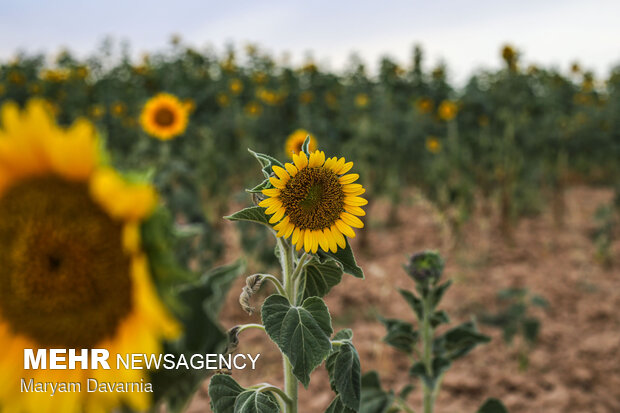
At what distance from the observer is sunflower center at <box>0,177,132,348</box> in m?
0.49

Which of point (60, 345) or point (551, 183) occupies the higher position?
point (551, 183)

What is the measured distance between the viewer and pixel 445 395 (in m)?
1.95

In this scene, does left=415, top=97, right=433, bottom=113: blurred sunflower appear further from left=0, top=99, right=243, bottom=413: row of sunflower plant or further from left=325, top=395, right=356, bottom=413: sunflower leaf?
left=0, top=99, right=243, bottom=413: row of sunflower plant

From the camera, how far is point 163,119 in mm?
3115

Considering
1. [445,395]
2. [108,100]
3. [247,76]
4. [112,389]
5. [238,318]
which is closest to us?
[112,389]

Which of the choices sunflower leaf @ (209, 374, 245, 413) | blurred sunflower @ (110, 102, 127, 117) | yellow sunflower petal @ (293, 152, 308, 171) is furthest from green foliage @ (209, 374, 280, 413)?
blurred sunflower @ (110, 102, 127, 117)

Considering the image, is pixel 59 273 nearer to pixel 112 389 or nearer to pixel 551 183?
pixel 112 389

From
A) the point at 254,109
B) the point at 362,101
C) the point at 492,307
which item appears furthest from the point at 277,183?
the point at 254,109

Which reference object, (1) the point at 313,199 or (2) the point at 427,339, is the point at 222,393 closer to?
(1) the point at 313,199

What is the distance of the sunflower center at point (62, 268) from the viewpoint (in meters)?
0.49

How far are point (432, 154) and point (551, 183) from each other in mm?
1060

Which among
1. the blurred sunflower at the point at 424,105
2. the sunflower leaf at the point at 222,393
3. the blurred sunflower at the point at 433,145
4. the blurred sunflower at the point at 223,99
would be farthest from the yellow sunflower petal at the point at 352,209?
the blurred sunflower at the point at 223,99

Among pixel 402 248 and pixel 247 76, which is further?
pixel 247 76

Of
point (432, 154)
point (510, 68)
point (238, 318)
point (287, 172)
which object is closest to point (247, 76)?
point (432, 154)
